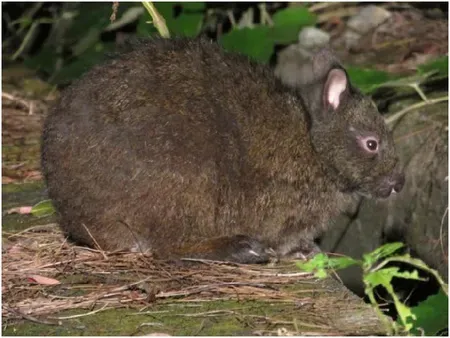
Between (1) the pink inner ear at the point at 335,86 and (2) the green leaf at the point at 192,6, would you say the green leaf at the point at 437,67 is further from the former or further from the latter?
(2) the green leaf at the point at 192,6

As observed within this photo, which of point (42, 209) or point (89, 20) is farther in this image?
point (89, 20)

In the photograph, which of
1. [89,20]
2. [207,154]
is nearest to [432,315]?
[207,154]

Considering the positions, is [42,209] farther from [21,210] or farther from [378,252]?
[378,252]

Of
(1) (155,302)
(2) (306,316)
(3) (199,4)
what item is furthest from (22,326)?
Answer: (3) (199,4)

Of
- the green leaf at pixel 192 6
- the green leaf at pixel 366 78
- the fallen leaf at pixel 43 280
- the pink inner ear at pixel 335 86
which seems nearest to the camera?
the fallen leaf at pixel 43 280

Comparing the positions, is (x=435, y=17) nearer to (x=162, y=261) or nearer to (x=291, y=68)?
(x=291, y=68)

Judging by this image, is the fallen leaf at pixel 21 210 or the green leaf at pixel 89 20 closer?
the fallen leaf at pixel 21 210

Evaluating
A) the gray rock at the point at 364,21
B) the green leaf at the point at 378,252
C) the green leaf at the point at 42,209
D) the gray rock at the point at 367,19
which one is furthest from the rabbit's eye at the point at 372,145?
the gray rock at the point at 367,19

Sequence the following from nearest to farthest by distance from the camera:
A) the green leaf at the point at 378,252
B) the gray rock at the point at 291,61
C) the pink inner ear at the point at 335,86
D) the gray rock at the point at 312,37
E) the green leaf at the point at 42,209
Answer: the green leaf at the point at 378,252, the pink inner ear at the point at 335,86, the green leaf at the point at 42,209, the gray rock at the point at 291,61, the gray rock at the point at 312,37
